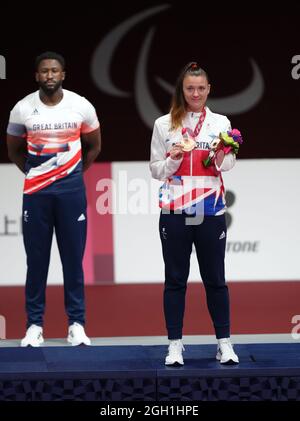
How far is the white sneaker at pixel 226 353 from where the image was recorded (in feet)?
14.9

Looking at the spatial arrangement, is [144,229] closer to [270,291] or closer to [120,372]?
[270,291]

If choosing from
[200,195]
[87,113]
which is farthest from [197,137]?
[87,113]

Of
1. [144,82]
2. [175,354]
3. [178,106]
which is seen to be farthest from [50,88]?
[144,82]

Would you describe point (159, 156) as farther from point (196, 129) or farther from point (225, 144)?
point (225, 144)

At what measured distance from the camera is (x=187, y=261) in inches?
181

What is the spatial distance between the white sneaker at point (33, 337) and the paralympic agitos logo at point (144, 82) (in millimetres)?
2353

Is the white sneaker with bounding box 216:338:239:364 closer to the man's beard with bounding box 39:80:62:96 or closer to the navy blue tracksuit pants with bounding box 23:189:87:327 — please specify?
the navy blue tracksuit pants with bounding box 23:189:87:327

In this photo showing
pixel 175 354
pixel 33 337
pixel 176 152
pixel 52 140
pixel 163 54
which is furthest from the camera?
pixel 163 54

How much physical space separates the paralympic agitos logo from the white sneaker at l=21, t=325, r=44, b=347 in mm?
2353

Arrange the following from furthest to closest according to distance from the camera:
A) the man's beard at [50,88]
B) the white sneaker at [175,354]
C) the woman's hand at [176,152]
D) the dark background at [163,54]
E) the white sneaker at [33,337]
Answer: the dark background at [163,54]
the white sneaker at [33,337]
the man's beard at [50,88]
the white sneaker at [175,354]
the woman's hand at [176,152]

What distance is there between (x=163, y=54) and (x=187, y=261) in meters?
2.90

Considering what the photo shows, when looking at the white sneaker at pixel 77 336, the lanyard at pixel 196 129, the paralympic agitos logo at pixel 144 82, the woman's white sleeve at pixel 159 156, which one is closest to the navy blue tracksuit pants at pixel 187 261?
the woman's white sleeve at pixel 159 156

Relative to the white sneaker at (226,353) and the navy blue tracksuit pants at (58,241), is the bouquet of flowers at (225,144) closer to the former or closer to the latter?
the white sneaker at (226,353)

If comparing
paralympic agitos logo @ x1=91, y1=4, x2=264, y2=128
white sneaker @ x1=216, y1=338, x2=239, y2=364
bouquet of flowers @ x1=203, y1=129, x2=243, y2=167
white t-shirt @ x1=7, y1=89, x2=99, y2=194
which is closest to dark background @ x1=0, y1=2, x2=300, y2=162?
paralympic agitos logo @ x1=91, y1=4, x2=264, y2=128
